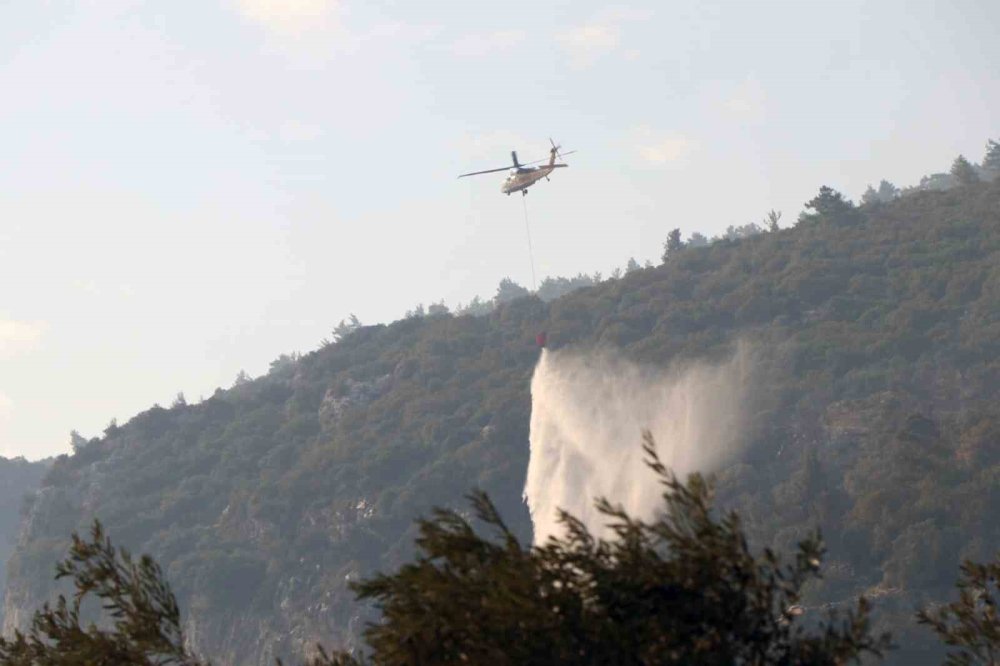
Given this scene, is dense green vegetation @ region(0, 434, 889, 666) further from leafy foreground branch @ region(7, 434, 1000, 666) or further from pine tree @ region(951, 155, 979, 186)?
pine tree @ region(951, 155, 979, 186)

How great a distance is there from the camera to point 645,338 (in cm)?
12056

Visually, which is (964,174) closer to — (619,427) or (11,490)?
(619,427)

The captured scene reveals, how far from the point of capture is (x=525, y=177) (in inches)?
2960

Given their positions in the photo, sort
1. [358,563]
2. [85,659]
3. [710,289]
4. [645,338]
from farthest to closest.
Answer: [710,289]
[645,338]
[358,563]
[85,659]

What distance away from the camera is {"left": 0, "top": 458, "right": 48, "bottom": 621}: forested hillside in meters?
174

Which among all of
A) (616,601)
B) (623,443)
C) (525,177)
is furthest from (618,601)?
(623,443)

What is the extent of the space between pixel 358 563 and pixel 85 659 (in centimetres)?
8290

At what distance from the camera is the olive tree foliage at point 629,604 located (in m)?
15.9

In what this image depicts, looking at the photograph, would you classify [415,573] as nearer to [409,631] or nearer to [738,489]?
[409,631]

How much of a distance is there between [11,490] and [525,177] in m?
132

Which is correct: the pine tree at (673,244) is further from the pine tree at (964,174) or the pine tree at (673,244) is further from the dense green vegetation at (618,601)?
the dense green vegetation at (618,601)

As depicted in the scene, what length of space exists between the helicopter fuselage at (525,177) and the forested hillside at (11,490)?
111375 mm

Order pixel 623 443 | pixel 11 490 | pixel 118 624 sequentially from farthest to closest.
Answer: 1. pixel 11 490
2. pixel 623 443
3. pixel 118 624

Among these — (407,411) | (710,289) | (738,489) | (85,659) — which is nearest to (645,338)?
(710,289)
